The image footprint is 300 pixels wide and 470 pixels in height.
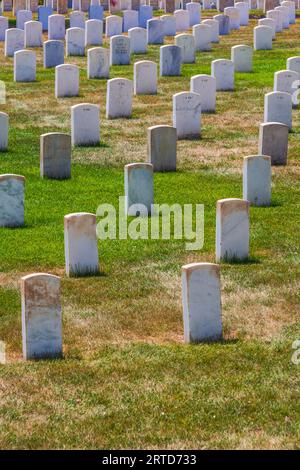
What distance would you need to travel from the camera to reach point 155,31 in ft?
113

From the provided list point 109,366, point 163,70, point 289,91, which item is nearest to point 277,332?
point 109,366

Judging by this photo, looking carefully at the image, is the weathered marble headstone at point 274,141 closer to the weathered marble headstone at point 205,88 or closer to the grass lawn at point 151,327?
the grass lawn at point 151,327

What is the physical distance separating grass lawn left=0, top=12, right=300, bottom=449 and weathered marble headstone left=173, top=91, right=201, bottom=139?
0.53m

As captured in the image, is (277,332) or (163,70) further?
(163,70)

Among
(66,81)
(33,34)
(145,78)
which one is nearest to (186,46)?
(145,78)

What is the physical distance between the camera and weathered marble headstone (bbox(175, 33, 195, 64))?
31406mm

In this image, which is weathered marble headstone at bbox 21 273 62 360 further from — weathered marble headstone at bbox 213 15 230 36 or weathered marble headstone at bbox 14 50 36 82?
weathered marble headstone at bbox 213 15 230 36

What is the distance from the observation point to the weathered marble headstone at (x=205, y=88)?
82.9 ft

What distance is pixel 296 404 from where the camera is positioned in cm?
1091

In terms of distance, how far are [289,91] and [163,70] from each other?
15.4 ft

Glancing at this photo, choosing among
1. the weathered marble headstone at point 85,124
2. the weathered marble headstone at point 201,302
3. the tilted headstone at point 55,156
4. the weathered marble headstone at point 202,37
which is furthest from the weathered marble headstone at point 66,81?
the weathered marble headstone at point 201,302

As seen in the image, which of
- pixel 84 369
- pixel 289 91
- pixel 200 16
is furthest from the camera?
pixel 200 16

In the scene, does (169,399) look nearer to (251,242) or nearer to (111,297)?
(111,297)

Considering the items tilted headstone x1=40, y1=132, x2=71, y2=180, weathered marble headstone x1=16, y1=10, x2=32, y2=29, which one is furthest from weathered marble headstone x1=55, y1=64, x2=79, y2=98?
weathered marble headstone x1=16, y1=10, x2=32, y2=29
